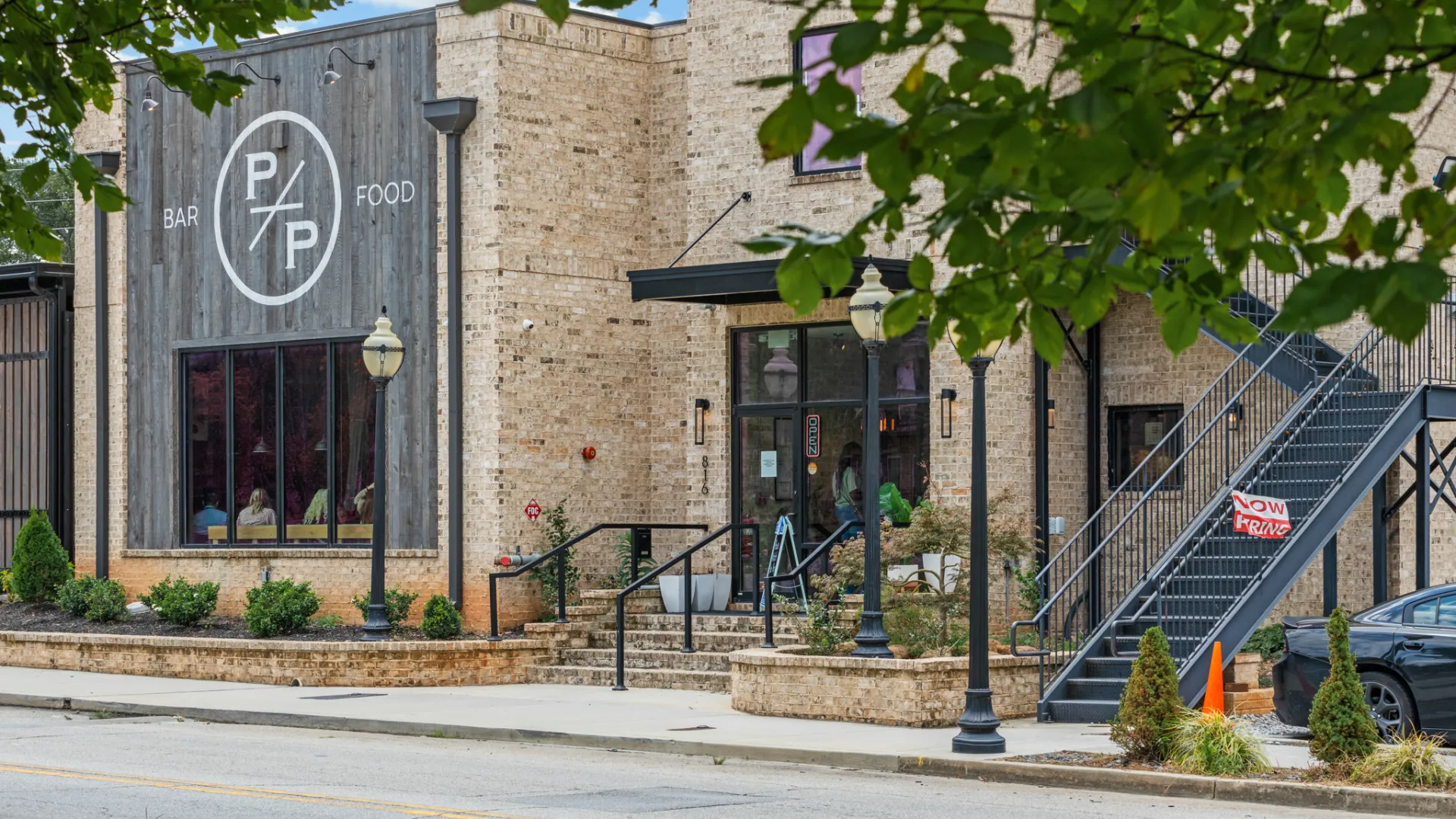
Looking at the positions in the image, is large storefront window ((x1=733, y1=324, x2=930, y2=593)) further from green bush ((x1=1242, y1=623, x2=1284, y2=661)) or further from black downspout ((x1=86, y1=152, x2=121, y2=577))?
black downspout ((x1=86, y1=152, x2=121, y2=577))

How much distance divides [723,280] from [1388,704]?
29.7ft

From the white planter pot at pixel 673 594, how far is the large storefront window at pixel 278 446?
3.94 m

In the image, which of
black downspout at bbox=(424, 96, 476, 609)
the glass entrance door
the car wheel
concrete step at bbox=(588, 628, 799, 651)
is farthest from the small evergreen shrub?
Result: the car wheel

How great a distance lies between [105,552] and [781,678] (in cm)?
1229

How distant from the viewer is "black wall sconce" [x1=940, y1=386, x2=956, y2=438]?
21078 mm

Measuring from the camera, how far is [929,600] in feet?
60.0

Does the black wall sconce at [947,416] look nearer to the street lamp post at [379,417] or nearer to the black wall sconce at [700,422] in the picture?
the black wall sconce at [700,422]

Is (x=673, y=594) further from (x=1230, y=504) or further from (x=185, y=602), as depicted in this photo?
(x=1230, y=504)

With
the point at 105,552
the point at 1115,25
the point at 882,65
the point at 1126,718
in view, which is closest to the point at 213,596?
the point at 105,552

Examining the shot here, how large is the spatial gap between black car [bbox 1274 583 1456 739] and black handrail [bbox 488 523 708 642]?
29.5 feet

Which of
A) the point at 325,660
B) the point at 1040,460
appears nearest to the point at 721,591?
the point at 1040,460

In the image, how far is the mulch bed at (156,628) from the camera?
2205 cm

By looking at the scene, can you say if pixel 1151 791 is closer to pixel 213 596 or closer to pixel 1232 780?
pixel 1232 780

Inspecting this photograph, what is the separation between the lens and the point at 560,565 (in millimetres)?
21594
